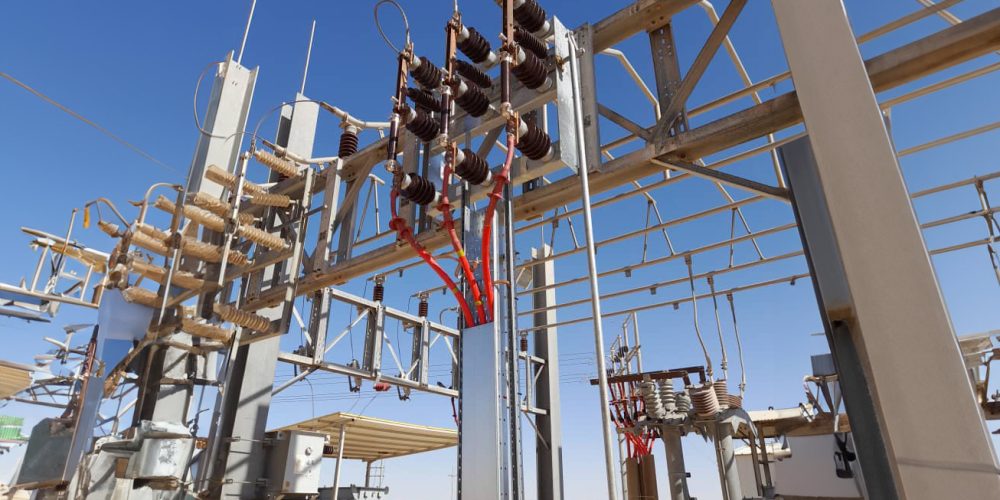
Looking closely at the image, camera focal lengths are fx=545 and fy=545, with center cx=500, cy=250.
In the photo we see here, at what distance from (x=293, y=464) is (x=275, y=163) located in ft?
16.8

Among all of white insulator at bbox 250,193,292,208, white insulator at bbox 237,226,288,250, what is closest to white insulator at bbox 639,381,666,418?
white insulator at bbox 237,226,288,250

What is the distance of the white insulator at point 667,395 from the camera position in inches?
356

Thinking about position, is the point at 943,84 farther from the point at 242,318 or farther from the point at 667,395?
the point at 242,318

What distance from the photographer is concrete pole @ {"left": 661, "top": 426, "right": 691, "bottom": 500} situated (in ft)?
29.0

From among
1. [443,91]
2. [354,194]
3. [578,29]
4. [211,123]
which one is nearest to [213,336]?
[354,194]

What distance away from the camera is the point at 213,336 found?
7504 mm

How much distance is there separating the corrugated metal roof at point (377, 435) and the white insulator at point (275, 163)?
6.29 meters

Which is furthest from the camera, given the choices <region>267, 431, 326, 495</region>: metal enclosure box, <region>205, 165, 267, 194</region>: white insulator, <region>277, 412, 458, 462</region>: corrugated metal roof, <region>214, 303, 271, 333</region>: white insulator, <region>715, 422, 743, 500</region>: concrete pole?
<region>277, 412, 458, 462</region>: corrugated metal roof

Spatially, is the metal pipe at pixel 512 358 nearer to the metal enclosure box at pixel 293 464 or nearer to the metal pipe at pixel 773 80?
the metal pipe at pixel 773 80

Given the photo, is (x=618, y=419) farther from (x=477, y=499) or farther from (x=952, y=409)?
(x=952, y=409)

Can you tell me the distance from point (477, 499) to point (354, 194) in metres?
5.17

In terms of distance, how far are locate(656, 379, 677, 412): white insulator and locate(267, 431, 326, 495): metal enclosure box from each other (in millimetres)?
6121

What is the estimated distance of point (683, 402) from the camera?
893cm

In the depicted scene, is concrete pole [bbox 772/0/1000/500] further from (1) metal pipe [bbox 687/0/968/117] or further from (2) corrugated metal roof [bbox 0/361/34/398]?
(2) corrugated metal roof [bbox 0/361/34/398]
